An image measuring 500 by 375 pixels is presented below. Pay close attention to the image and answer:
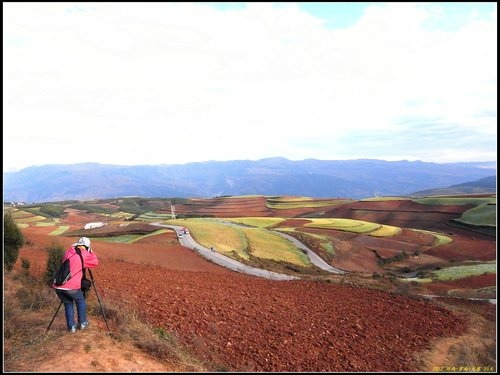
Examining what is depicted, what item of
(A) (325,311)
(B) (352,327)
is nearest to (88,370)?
(B) (352,327)

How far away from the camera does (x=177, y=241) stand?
1890 inches

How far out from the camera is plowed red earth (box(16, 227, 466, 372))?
10562mm

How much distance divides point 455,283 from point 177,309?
113ft

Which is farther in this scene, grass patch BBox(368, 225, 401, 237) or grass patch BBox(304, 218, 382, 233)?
grass patch BBox(304, 218, 382, 233)

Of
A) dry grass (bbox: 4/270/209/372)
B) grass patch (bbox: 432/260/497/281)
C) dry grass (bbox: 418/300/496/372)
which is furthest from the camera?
grass patch (bbox: 432/260/497/281)

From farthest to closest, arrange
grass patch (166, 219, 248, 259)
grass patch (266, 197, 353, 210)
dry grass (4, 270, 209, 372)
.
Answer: grass patch (266, 197, 353, 210) < grass patch (166, 219, 248, 259) < dry grass (4, 270, 209, 372)

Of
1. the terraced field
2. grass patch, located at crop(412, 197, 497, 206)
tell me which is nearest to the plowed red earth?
the terraced field

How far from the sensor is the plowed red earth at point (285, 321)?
10562mm

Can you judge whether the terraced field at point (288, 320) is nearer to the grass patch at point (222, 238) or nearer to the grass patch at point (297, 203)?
the grass patch at point (222, 238)

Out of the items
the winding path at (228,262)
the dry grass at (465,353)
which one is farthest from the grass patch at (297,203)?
the dry grass at (465,353)

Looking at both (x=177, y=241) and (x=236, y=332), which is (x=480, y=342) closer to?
(x=236, y=332)

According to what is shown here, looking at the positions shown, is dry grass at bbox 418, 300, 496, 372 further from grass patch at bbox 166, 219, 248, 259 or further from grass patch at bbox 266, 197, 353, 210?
grass patch at bbox 266, 197, 353, 210

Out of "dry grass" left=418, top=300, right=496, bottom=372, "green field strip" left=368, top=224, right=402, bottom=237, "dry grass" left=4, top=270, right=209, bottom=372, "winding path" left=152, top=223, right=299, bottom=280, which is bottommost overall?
"green field strip" left=368, top=224, right=402, bottom=237

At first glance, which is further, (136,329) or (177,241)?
(177,241)
